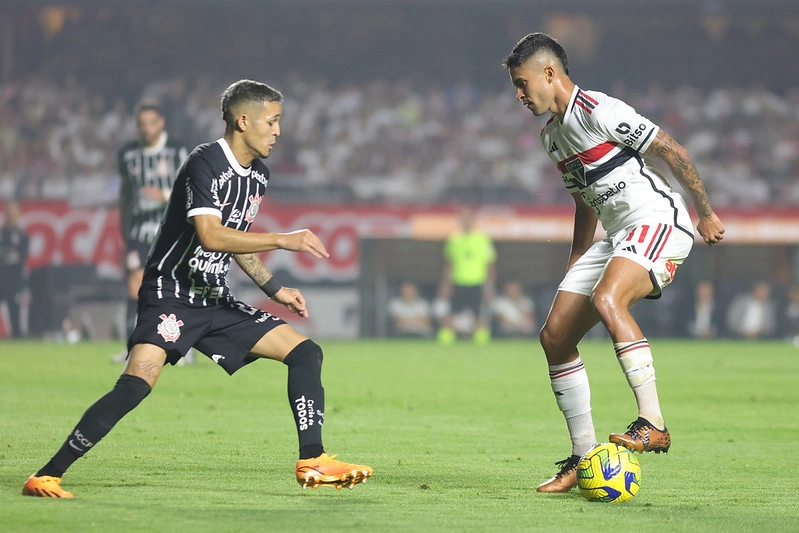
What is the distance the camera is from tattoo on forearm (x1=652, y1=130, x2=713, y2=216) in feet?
20.5

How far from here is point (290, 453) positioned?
7418 mm

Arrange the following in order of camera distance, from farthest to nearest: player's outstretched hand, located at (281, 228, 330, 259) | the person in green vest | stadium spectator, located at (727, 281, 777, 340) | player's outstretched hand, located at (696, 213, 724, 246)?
1. stadium spectator, located at (727, 281, 777, 340)
2. the person in green vest
3. player's outstretched hand, located at (696, 213, 724, 246)
4. player's outstretched hand, located at (281, 228, 330, 259)

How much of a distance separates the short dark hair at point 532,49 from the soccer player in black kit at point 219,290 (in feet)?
4.19

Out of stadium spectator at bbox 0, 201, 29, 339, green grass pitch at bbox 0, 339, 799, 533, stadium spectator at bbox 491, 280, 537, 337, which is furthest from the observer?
stadium spectator at bbox 491, 280, 537, 337

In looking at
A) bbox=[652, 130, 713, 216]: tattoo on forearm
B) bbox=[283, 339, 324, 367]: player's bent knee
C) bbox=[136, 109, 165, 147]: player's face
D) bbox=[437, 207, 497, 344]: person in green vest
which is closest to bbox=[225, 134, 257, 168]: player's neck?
bbox=[283, 339, 324, 367]: player's bent knee

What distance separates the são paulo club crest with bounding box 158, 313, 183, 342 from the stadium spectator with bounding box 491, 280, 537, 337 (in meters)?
16.2

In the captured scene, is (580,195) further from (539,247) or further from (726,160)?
(726,160)

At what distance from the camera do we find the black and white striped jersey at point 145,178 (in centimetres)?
1266

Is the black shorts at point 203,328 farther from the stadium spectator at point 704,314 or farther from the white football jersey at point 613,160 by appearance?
the stadium spectator at point 704,314

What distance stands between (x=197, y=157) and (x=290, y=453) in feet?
7.49

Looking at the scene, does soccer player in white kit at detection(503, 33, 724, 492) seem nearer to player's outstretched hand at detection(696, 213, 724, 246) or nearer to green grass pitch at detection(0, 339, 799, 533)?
player's outstretched hand at detection(696, 213, 724, 246)

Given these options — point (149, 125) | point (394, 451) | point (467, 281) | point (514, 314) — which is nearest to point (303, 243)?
point (394, 451)

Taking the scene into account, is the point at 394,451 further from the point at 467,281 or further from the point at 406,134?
the point at 406,134

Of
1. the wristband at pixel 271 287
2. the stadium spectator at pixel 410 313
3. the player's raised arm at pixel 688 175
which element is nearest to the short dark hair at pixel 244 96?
the wristband at pixel 271 287
